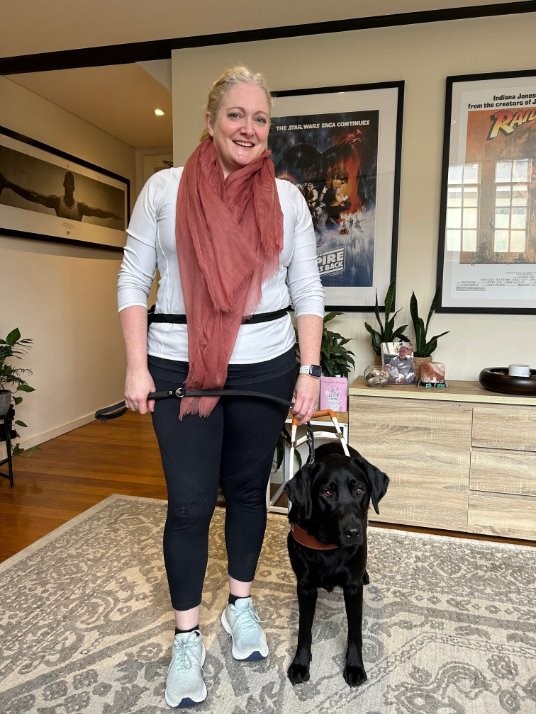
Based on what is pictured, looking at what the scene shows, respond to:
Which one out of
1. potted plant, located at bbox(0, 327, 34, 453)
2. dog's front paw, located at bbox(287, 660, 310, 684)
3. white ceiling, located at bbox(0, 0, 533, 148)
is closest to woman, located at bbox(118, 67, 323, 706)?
dog's front paw, located at bbox(287, 660, 310, 684)

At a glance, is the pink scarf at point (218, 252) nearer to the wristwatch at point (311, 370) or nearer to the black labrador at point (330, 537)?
the wristwatch at point (311, 370)

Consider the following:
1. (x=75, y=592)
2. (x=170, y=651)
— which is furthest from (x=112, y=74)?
(x=170, y=651)

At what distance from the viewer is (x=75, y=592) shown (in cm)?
180

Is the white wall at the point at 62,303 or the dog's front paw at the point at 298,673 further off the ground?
the white wall at the point at 62,303

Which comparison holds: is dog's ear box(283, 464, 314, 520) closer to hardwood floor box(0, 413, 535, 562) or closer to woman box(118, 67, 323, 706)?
woman box(118, 67, 323, 706)

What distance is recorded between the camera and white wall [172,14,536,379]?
2443 millimetres

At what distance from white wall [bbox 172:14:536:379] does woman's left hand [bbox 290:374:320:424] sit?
1.46 m

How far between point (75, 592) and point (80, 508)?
0.79 meters

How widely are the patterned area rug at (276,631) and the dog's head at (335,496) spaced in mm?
415

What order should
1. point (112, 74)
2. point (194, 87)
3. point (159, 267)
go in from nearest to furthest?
point (159, 267) < point (194, 87) < point (112, 74)

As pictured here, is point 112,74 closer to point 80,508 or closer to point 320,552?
point 80,508

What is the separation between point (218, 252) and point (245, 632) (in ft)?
3.37

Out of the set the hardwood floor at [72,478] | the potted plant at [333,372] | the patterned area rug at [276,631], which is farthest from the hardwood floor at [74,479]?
the potted plant at [333,372]

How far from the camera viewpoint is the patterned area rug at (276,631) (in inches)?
52.4
